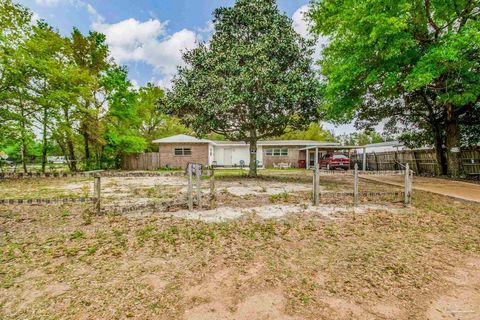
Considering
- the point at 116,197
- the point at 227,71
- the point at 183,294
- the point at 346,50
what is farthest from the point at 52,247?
the point at 346,50

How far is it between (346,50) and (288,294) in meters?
11.0

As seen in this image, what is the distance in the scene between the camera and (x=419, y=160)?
57.0ft

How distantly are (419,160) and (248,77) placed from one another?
13.7 meters

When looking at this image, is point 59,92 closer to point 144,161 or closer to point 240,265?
point 144,161

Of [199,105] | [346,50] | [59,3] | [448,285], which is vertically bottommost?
[448,285]

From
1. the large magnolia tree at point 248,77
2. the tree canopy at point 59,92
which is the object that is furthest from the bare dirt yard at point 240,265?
the tree canopy at point 59,92

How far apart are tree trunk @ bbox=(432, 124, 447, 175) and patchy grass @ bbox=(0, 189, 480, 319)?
11.7 m

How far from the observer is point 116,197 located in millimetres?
8555

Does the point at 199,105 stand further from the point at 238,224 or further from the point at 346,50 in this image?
the point at 238,224

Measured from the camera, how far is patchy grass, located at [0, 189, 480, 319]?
8.51ft

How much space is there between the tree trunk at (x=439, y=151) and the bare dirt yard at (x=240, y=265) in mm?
11224

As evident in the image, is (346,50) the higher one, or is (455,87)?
(346,50)

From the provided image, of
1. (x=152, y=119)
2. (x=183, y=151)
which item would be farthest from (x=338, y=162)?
(x=152, y=119)

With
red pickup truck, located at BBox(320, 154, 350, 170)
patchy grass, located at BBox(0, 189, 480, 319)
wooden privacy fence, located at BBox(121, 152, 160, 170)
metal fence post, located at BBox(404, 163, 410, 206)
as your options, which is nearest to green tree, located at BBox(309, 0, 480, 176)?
metal fence post, located at BBox(404, 163, 410, 206)
